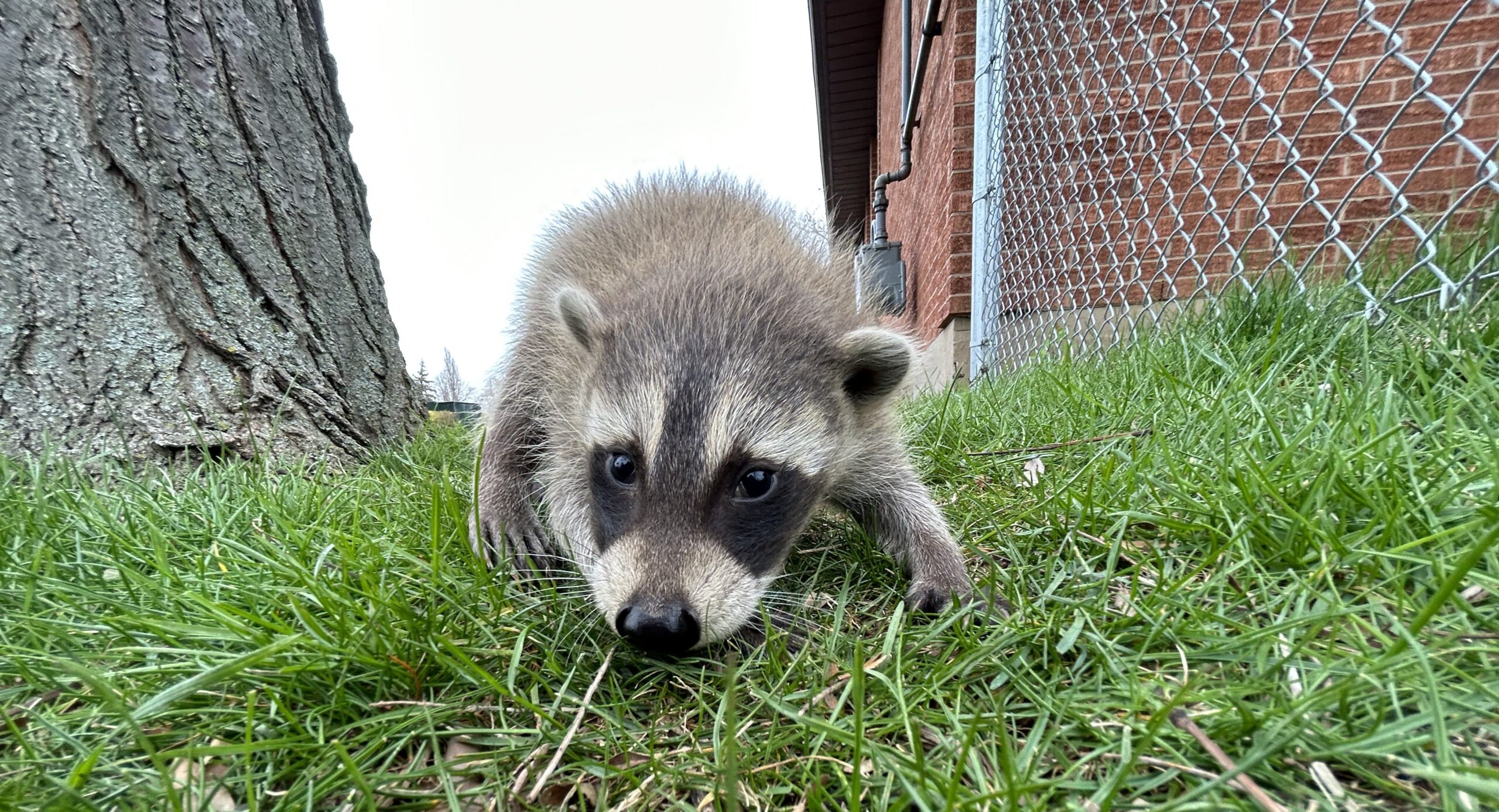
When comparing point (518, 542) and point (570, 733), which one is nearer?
point (570, 733)

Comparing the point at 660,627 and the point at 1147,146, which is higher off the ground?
the point at 1147,146

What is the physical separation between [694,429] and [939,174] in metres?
6.72

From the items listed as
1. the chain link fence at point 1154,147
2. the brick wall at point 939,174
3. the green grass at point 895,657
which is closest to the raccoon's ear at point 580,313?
the green grass at point 895,657

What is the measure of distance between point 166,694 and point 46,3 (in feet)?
10.1

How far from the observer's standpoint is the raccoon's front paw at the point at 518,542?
7.70 feet

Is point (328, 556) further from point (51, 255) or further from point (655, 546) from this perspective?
point (51, 255)

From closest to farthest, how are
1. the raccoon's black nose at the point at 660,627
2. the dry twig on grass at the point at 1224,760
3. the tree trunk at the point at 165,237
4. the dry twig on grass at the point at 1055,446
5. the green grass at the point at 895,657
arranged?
1. the dry twig on grass at the point at 1224,760
2. the green grass at the point at 895,657
3. the raccoon's black nose at the point at 660,627
4. the dry twig on grass at the point at 1055,446
5. the tree trunk at the point at 165,237

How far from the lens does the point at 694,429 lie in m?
1.97

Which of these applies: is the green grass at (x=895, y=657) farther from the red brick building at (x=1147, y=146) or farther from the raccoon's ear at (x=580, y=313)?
the red brick building at (x=1147, y=146)

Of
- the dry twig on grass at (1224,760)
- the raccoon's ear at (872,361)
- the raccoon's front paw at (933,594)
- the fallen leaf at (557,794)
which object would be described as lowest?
the raccoon's front paw at (933,594)

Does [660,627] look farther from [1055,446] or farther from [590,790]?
[1055,446]

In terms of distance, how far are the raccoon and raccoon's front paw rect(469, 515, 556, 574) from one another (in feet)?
0.04

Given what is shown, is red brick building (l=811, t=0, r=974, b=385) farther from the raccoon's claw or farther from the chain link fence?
the raccoon's claw

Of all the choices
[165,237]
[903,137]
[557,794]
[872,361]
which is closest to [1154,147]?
[903,137]
